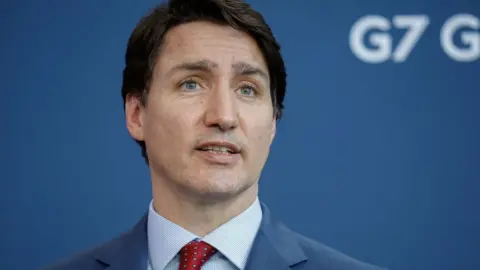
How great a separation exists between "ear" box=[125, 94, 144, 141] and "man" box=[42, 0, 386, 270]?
26 millimetres

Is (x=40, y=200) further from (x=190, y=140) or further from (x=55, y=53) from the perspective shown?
(x=190, y=140)

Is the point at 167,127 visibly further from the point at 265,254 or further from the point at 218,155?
the point at 265,254

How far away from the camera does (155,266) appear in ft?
5.18

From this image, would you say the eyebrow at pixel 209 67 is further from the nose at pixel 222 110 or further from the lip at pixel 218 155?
the lip at pixel 218 155

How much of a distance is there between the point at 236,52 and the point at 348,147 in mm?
857

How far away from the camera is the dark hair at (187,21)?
161cm

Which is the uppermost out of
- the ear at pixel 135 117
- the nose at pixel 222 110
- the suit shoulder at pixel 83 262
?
the nose at pixel 222 110

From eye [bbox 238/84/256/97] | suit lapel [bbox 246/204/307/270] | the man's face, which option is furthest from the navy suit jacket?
eye [bbox 238/84/256/97]

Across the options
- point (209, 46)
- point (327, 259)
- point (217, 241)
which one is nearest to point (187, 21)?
point (209, 46)

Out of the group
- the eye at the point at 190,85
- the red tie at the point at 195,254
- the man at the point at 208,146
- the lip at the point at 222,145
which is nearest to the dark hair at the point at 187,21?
the man at the point at 208,146

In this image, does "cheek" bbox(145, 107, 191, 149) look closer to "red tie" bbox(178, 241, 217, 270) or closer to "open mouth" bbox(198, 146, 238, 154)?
"open mouth" bbox(198, 146, 238, 154)

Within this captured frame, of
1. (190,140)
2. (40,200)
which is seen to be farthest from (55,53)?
(190,140)

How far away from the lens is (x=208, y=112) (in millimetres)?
1510

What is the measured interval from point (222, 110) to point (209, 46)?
0.53 ft
